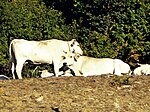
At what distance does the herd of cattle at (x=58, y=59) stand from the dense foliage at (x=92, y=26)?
11.8 m

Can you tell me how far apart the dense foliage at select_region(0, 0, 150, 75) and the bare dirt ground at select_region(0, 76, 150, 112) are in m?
17.6

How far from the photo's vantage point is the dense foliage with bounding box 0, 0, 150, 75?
30.6m

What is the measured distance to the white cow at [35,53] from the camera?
16094 mm

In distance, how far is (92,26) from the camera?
33.2 metres

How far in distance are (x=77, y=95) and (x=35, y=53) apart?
591cm

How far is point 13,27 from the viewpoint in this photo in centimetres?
3066

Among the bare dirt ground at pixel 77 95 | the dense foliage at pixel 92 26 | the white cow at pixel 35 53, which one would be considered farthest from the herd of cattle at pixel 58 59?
the dense foliage at pixel 92 26

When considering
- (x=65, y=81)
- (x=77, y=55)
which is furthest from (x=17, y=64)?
(x=65, y=81)

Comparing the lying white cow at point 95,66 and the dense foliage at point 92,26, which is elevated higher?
Answer: the dense foliage at point 92,26

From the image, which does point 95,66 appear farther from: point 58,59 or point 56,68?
point 56,68

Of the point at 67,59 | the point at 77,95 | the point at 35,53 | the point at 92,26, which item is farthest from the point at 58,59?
the point at 92,26

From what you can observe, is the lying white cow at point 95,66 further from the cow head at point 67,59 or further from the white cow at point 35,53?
the white cow at point 35,53

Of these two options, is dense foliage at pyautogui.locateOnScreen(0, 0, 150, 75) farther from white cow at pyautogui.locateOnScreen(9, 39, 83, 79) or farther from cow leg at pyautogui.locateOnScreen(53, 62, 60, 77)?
cow leg at pyautogui.locateOnScreen(53, 62, 60, 77)

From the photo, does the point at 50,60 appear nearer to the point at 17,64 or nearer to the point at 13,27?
the point at 17,64
